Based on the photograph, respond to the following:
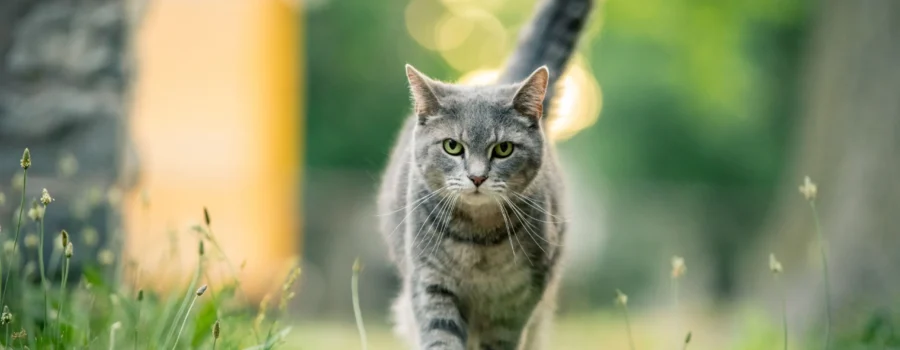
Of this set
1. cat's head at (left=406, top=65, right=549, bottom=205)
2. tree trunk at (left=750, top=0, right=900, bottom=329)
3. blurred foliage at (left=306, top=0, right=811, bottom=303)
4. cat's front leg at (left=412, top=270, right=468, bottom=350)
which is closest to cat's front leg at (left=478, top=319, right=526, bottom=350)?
cat's front leg at (left=412, top=270, right=468, bottom=350)

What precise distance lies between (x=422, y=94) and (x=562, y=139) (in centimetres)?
743

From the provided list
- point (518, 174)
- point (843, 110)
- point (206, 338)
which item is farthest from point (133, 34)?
point (843, 110)

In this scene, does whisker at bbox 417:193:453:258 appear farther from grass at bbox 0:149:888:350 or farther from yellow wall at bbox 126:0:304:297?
yellow wall at bbox 126:0:304:297

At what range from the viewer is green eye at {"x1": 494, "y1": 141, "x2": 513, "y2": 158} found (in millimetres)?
3373

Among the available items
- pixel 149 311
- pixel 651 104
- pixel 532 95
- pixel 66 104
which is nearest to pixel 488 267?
pixel 532 95

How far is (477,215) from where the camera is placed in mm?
3428

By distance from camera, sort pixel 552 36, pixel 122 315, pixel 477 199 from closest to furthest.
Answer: pixel 477 199 → pixel 122 315 → pixel 552 36

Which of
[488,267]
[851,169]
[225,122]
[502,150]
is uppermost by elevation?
[502,150]

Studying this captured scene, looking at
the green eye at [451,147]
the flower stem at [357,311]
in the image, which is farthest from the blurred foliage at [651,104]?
the flower stem at [357,311]

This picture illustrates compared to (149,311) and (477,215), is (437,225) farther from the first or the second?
(149,311)

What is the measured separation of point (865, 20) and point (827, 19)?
Result: 3.46 feet

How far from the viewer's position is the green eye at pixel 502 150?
337cm

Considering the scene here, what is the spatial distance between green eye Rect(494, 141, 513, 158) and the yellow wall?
6557mm

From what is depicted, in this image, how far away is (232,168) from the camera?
11.2 m
